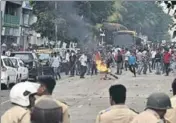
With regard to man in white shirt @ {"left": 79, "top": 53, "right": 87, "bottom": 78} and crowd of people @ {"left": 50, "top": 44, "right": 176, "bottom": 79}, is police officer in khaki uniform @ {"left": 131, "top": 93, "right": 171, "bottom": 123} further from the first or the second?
crowd of people @ {"left": 50, "top": 44, "right": 176, "bottom": 79}

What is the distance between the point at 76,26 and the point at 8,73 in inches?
1044

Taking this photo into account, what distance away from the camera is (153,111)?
16.3 ft

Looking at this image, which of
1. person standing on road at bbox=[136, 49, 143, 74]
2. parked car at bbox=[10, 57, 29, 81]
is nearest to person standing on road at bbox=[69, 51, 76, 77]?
person standing on road at bbox=[136, 49, 143, 74]

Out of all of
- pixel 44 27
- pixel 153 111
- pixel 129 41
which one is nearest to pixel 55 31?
pixel 44 27

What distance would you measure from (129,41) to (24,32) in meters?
12.3

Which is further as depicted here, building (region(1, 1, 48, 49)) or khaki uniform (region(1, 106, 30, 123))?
building (region(1, 1, 48, 49))

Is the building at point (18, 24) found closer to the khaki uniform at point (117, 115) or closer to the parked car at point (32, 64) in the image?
the parked car at point (32, 64)

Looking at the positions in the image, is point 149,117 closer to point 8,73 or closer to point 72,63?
point 8,73

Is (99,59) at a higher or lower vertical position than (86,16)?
lower

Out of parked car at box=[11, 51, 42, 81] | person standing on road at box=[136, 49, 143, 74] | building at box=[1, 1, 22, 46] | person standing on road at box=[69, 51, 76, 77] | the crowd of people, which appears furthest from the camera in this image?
building at box=[1, 1, 22, 46]

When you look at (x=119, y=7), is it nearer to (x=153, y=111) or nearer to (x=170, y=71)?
(x=170, y=71)

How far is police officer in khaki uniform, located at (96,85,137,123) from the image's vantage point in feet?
17.8

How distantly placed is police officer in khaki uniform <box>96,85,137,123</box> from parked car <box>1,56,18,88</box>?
18.0 m

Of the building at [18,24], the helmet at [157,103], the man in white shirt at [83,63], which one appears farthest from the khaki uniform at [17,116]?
the building at [18,24]
